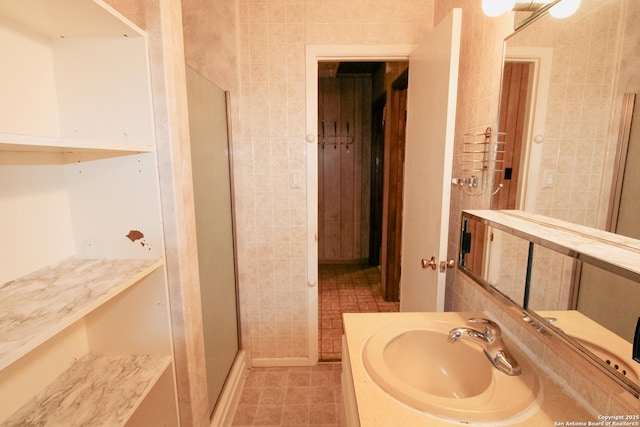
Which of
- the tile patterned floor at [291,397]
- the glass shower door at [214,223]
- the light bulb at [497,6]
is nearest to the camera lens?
the light bulb at [497,6]

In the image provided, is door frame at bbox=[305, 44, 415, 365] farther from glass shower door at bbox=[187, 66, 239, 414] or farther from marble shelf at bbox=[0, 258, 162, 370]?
marble shelf at bbox=[0, 258, 162, 370]

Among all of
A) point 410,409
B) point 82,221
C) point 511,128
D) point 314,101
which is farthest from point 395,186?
point 82,221

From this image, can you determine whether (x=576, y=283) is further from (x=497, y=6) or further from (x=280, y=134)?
(x=280, y=134)

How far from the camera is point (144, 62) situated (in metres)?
0.88

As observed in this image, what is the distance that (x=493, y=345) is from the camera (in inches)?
34.2

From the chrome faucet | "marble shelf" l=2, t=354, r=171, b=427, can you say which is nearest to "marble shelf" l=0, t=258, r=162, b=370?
"marble shelf" l=2, t=354, r=171, b=427

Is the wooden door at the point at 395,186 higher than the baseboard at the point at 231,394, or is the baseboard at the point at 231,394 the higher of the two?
the wooden door at the point at 395,186

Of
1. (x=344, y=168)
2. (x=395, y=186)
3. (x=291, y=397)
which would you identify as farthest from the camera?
(x=344, y=168)

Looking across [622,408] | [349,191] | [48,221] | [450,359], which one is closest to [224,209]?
[48,221]

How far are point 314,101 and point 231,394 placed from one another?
1.82 metres

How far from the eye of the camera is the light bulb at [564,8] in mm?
765

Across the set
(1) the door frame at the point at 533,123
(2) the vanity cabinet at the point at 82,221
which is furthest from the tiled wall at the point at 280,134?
(1) the door frame at the point at 533,123

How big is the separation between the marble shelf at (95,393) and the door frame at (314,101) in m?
1.10

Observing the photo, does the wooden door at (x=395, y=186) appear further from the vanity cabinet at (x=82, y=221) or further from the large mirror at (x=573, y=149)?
the vanity cabinet at (x=82, y=221)
